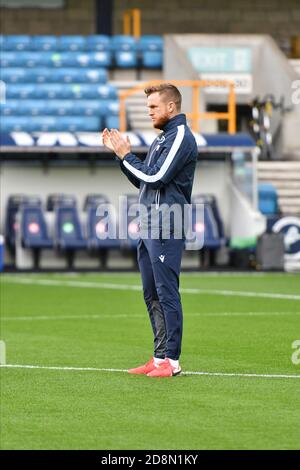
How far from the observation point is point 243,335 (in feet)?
45.8

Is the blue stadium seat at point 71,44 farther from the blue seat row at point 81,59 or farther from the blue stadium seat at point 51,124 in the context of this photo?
the blue stadium seat at point 51,124

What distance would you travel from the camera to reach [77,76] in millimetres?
33000

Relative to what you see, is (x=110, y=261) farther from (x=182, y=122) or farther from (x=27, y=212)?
(x=182, y=122)

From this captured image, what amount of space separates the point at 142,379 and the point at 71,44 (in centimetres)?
2510

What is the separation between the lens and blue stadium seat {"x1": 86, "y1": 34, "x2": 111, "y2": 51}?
113ft

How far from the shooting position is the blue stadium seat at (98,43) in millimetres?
34469

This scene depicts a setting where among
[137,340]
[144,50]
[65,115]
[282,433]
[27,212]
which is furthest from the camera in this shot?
[144,50]

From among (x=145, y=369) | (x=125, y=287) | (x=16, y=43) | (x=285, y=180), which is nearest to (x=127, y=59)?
(x=16, y=43)

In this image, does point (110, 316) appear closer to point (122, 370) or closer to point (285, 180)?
point (122, 370)

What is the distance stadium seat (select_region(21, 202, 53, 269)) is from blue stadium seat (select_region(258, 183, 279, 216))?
4.96 metres

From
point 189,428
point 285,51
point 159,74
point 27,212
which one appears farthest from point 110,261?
point 189,428

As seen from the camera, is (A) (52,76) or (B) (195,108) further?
(A) (52,76)

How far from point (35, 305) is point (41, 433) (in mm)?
10235

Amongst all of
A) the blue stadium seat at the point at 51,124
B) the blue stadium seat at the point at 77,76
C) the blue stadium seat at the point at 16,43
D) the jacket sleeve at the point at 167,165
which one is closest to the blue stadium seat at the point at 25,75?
the blue stadium seat at the point at 77,76
